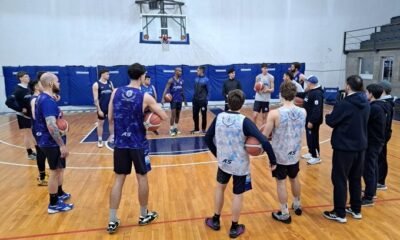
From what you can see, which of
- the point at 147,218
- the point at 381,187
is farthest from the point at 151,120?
the point at 381,187

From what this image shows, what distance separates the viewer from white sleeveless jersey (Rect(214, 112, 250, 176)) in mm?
3281

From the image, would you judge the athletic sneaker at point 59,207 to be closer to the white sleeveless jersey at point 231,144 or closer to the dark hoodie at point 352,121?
the white sleeveless jersey at point 231,144

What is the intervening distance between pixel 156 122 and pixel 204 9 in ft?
39.3

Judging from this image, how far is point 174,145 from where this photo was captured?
25.4 ft

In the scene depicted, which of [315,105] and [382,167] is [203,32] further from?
[382,167]

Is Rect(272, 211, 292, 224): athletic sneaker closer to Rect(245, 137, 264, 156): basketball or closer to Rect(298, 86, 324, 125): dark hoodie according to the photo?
Rect(245, 137, 264, 156): basketball

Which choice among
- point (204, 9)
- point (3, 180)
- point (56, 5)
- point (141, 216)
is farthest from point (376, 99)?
point (56, 5)

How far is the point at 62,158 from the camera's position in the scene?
4145mm

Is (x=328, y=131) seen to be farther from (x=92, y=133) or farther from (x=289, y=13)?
(x=289, y=13)

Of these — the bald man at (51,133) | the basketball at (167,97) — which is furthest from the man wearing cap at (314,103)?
the bald man at (51,133)

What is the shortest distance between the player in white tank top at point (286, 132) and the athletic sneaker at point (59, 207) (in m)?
2.83

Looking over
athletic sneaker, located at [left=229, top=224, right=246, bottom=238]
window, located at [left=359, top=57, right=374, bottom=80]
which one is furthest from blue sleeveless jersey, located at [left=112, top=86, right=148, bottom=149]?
window, located at [left=359, top=57, right=374, bottom=80]

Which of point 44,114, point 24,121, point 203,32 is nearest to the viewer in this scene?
point 44,114

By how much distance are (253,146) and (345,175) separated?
1369 mm
